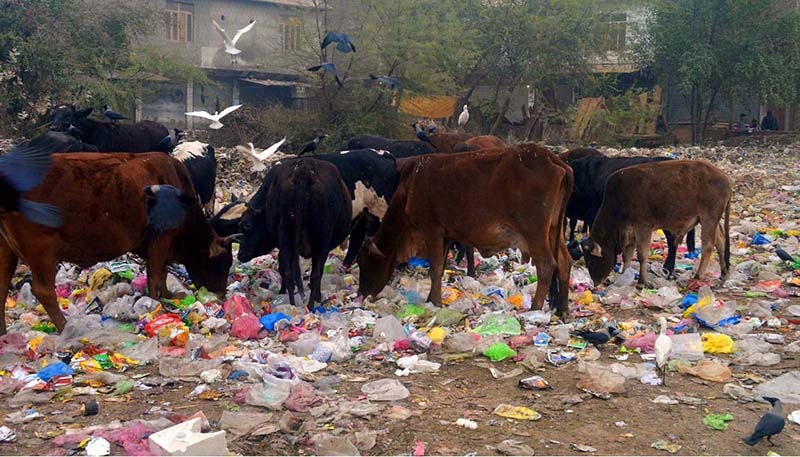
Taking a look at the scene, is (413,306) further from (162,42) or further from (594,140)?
(162,42)

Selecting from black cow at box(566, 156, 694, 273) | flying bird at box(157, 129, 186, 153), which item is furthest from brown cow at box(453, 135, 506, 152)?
flying bird at box(157, 129, 186, 153)

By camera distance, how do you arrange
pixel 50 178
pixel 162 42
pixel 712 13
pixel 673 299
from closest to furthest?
pixel 50 178 → pixel 673 299 → pixel 712 13 → pixel 162 42

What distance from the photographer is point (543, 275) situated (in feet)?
23.2

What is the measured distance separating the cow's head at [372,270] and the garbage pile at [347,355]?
A: 14 cm

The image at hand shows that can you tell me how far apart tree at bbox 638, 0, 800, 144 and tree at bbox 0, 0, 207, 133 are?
1708 centimetres

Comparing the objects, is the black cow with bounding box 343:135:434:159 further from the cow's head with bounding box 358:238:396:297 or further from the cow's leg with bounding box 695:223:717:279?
the cow's leg with bounding box 695:223:717:279

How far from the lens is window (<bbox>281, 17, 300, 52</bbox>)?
24.6 meters

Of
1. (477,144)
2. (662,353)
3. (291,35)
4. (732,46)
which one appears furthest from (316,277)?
(732,46)

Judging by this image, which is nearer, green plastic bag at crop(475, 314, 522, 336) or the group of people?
green plastic bag at crop(475, 314, 522, 336)

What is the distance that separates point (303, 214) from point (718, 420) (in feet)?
13.4

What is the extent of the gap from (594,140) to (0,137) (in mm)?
18340

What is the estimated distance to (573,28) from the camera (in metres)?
28.7

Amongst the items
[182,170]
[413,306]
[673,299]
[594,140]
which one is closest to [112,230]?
[182,170]

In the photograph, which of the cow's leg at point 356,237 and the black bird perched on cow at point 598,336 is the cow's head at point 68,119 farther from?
the black bird perched on cow at point 598,336
